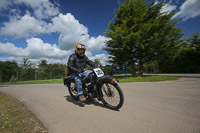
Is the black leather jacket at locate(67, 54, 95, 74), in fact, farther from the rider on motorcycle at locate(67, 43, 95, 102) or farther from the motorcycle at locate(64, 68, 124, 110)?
the motorcycle at locate(64, 68, 124, 110)

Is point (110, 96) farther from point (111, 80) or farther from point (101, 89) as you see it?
point (111, 80)

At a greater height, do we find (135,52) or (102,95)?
(135,52)

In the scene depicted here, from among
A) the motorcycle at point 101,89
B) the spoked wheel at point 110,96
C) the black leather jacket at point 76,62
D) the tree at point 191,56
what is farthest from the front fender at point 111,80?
the tree at point 191,56

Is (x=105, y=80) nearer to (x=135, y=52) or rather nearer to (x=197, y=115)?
(x=197, y=115)

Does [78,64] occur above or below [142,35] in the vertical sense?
below

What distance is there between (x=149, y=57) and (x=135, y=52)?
2145 millimetres

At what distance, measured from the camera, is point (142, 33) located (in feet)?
35.3

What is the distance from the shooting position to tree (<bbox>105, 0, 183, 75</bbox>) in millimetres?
10898

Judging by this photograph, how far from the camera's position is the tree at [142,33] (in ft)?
35.8

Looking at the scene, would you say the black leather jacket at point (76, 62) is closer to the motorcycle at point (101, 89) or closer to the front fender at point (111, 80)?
the motorcycle at point (101, 89)

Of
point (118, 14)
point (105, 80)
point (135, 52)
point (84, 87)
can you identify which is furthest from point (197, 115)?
point (118, 14)

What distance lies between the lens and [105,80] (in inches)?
97.8

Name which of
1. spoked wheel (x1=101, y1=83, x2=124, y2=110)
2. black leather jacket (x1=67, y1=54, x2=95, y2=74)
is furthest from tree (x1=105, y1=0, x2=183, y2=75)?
spoked wheel (x1=101, y1=83, x2=124, y2=110)

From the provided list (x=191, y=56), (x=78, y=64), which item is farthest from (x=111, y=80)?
(x=191, y=56)
